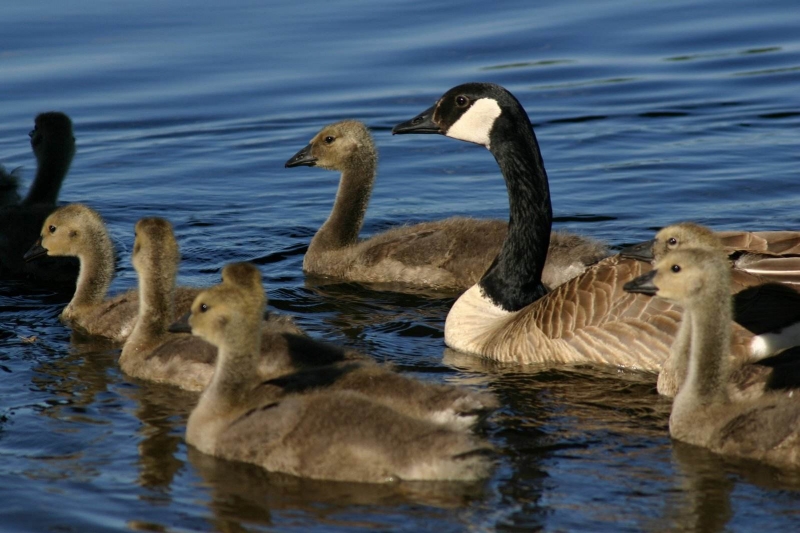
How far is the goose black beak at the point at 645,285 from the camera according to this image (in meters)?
8.85

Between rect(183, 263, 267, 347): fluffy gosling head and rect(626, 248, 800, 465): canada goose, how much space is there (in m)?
2.64

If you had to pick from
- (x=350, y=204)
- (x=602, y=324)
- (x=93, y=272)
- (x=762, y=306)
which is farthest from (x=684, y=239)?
(x=93, y=272)

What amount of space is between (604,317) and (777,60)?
11.6 meters

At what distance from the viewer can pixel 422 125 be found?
12.2m

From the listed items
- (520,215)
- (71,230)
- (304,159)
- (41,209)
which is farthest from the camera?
(304,159)

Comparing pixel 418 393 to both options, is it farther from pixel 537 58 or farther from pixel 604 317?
pixel 537 58

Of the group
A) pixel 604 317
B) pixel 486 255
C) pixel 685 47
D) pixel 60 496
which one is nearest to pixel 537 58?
pixel 685 47

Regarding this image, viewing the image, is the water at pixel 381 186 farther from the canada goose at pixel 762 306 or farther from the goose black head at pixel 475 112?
the goose black head at pixel 475 112

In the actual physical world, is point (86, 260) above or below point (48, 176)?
below

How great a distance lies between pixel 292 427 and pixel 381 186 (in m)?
8.59

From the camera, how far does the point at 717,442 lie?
8.48m

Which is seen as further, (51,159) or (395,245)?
(51,159)

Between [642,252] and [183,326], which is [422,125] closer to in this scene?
[642,252]

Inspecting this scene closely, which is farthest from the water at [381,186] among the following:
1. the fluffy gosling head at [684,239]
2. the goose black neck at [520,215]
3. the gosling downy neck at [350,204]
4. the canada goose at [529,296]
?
the fluffy gosling head at [684,239]
